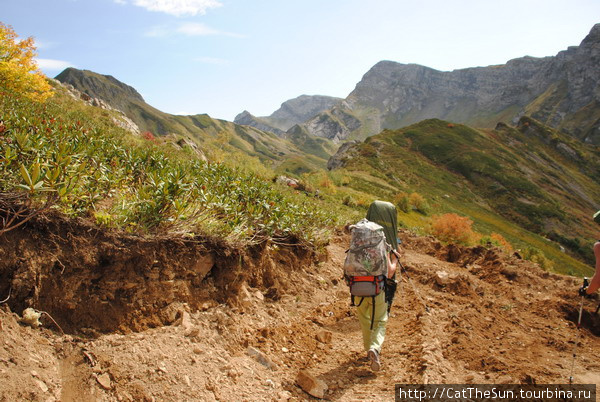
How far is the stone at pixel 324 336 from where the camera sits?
15.0 ft

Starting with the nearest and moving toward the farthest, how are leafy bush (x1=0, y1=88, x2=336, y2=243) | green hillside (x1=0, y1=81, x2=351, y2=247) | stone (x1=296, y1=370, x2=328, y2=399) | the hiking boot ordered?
green hillside (x1=0, y1=81, x2=351, y2=247) → leafy bush (x1=0, y1=88, x2=336, y2=243) → stone (x1=296, y1=370, x2=328, y2=399) → the hiking boot

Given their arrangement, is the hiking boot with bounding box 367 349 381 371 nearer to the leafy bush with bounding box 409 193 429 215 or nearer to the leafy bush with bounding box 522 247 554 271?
the leafy bush with bounding box 522 247 554 271

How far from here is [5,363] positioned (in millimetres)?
2193

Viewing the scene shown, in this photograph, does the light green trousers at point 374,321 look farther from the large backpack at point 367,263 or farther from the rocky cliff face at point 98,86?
the rocky cliff face at point 98,86

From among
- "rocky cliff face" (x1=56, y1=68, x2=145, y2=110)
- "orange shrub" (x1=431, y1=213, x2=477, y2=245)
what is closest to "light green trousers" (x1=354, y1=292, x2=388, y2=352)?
"orange shrub" (x1=431, y1=213, x2=477, y2=245)

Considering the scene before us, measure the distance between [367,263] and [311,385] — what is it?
4.97ft

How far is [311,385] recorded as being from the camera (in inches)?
133

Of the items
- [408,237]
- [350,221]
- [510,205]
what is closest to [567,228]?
[510,205]

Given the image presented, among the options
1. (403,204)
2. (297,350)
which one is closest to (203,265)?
(297,350)

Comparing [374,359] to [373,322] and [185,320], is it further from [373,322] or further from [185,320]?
[185,320]

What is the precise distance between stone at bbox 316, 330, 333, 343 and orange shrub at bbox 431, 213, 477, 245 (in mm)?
16366

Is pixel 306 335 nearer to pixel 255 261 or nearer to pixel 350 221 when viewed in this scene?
pixel 255 261

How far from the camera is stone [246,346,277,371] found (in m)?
3.62

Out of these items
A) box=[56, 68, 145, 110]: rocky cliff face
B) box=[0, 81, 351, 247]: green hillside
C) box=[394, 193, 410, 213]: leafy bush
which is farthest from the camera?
box=[56, 68, 145, 110]: rocky cliff face
